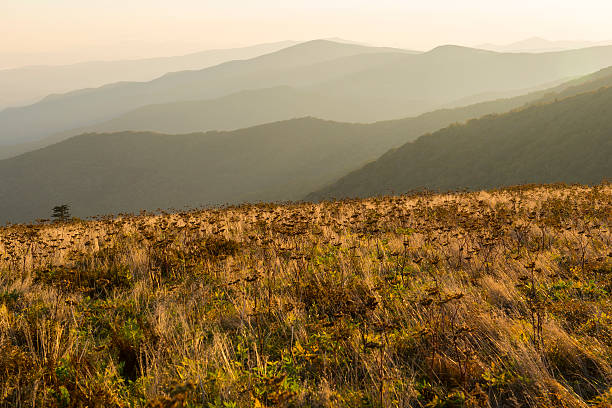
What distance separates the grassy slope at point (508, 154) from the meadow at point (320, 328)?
152ft

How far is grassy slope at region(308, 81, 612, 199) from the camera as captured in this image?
46531 mm

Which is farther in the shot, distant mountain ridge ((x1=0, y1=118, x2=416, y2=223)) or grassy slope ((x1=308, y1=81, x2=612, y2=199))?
distant mountain ridge ((x1=0, y1=118, x2=416, y2=223))

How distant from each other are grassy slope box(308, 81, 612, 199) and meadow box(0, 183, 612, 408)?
46393 millimetres

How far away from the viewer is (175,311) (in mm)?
3932

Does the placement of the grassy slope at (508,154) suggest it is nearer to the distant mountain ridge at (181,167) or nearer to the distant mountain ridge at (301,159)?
the distant mountain ridge at (301,159)

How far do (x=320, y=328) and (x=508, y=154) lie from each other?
60.6 metres

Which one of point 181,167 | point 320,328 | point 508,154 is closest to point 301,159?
point 181,167

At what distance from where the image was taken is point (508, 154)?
55.1 m

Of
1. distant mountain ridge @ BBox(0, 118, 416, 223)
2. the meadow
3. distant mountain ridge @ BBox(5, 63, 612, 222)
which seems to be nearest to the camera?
the meadow

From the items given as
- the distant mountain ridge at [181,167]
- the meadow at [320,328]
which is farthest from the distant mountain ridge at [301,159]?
the meadow at [320,328]

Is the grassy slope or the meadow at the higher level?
the meadow

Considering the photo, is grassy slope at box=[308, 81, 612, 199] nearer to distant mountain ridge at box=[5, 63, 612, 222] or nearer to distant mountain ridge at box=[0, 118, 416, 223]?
distant mountain ridge at box=[5, 63, 612, 222]

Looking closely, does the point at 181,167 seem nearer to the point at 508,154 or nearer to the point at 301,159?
the point at 301,159

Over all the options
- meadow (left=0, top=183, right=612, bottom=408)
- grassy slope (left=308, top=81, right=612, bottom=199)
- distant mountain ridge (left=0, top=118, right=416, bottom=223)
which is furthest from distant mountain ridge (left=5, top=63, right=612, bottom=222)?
meadow (left=0, top=183, right=612, bottom=408)
